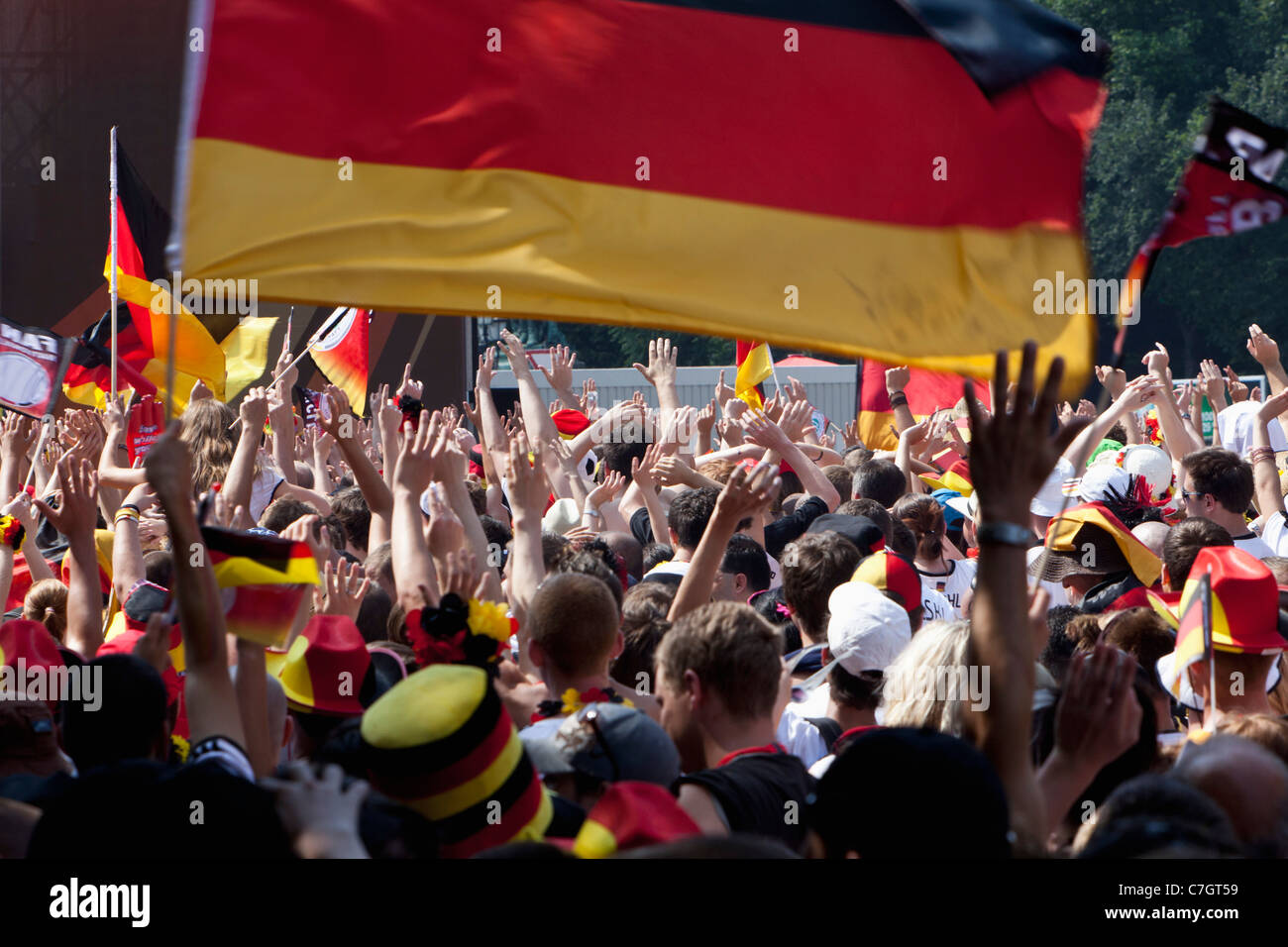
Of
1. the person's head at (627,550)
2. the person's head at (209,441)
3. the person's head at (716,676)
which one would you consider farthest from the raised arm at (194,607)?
the person's head at (209,441)

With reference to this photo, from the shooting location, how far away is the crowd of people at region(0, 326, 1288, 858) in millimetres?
2293

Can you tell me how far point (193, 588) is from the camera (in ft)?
9.78

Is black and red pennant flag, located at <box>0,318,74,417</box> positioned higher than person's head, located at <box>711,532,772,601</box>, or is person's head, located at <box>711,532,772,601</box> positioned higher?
black and red pennant flag, located at <box>0,318,74,417</box>

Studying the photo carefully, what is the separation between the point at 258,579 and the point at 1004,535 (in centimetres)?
166

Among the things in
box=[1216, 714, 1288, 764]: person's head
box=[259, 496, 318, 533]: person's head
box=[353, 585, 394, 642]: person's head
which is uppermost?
box=[259, 496, 318, 533]: person's head

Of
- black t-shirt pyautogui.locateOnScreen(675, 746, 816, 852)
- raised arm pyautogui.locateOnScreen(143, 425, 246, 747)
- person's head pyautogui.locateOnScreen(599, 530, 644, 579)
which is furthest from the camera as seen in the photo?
person's head pyautogui.locateOnScreen(599, 530, 644, 579)

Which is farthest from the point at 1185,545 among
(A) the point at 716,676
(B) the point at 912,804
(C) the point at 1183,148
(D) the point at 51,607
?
(C) the point at 1183,148

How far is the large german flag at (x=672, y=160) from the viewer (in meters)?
3.48

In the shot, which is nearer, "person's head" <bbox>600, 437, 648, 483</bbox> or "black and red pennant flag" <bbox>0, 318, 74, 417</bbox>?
"black and red pennant flag" <bbox>0, 318, 74, 417</bbox>

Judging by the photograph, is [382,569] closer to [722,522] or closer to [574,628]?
[722,522]

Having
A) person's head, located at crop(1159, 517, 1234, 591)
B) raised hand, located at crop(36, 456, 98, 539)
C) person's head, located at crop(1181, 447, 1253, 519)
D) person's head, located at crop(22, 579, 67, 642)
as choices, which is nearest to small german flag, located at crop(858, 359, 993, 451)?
person's head, located at crop(1181, 447, 1253, 519)

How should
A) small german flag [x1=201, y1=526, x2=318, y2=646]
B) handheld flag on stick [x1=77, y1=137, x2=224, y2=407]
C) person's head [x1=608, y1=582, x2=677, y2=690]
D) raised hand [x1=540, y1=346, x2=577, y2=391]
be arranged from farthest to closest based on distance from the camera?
handheld flag on stick [x1=77, y1=137, x2=224, y2=407]
raised hand [x1=540, y1=346, x2=577, y2=391]
person's head [x1=608, y1=582, x2=677, y2=690]
small german flag [x1=201, y1=526, x2=318, y2=646]

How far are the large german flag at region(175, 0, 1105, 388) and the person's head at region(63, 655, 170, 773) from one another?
100 centimetres

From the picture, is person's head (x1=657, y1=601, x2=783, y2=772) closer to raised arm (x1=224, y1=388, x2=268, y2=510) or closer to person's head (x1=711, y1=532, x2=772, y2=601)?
person's head (x1=711, y1=532, x2=772, y2=601)
